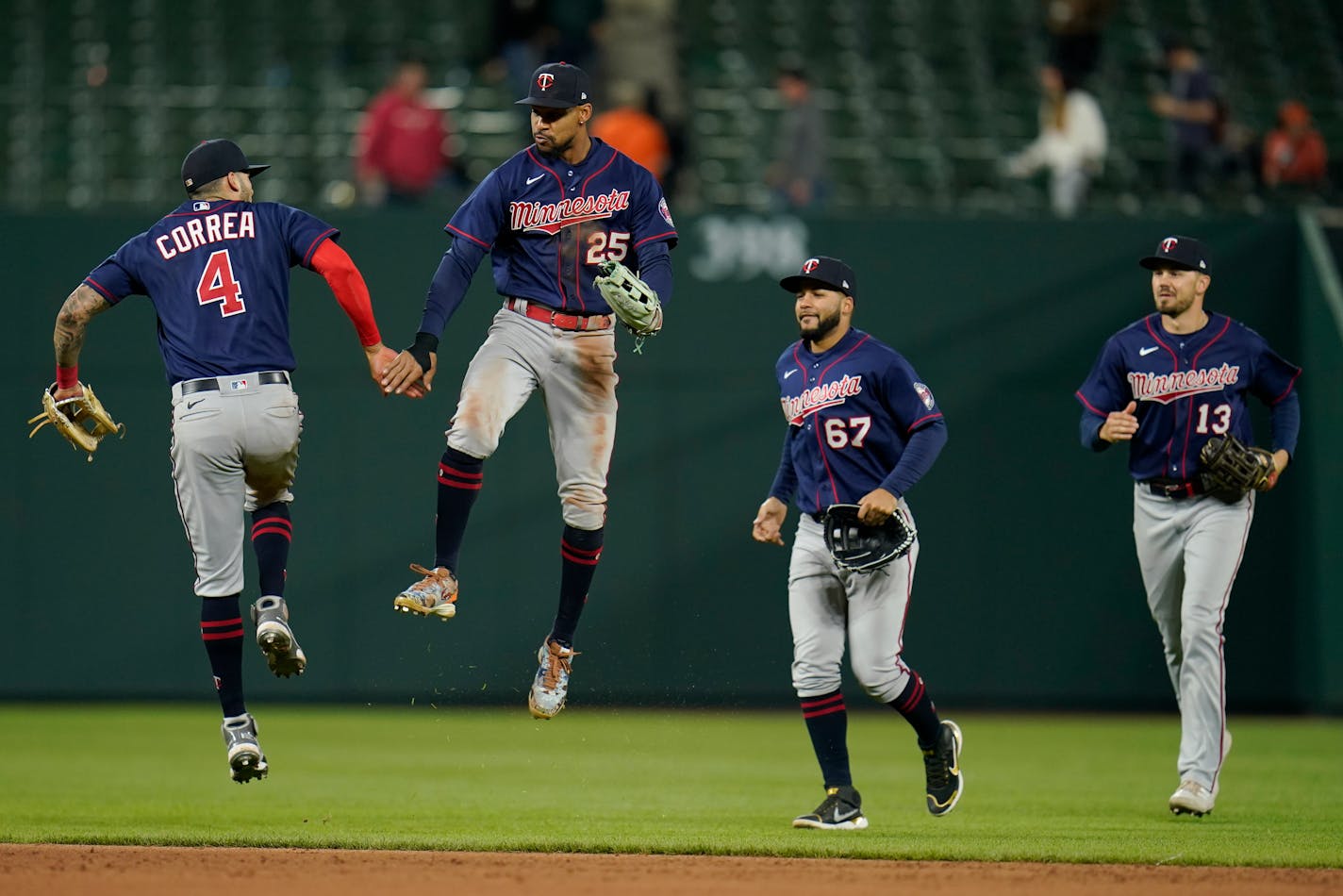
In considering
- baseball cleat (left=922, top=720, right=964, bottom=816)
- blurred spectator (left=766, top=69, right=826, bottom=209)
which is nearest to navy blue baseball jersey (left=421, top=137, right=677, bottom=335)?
baseball cleat (left=922, top=720, right=964, bottom=816)

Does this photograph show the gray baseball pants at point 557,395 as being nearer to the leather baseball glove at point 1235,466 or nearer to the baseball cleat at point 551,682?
the baseball cleat at point 551,682

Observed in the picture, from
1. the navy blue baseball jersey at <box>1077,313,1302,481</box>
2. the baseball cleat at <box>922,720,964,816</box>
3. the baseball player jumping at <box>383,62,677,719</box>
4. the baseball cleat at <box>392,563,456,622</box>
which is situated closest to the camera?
the baseball cleat at <box>392,563,456,622</box>

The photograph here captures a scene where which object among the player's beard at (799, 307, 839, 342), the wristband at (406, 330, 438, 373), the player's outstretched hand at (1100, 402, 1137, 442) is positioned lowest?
the player's outstretched hand at (1100, 402, 1137, 442)

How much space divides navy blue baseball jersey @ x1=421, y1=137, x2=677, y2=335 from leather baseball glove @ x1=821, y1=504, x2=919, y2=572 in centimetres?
138

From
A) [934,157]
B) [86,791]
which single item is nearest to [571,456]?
[86,791]

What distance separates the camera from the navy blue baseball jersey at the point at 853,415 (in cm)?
816

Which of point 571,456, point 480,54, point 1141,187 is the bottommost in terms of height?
point 571,456

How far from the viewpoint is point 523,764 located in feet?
38.5

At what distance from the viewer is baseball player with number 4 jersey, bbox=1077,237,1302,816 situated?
8.71 m

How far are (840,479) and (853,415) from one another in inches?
11.3

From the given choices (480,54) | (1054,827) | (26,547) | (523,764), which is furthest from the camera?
(480,54)

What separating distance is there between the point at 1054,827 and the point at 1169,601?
1228mm

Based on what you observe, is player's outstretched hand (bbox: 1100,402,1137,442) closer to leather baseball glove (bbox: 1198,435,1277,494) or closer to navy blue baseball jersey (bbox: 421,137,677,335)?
leather baseball glove (bbox: 1198,435,1277,494)

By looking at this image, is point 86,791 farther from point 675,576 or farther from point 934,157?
point 934,157
